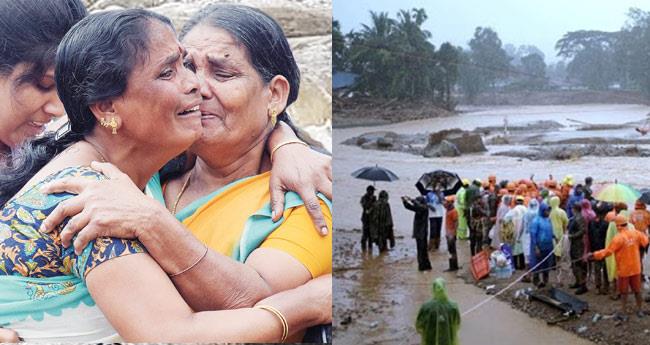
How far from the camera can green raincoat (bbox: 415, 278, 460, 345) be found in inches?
204

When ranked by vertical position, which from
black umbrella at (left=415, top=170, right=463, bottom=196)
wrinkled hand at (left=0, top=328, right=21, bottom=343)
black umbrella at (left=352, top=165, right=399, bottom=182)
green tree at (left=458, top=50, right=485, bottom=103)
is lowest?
wrinkled hand at (left=0, top=328, right=21, bottom=343)

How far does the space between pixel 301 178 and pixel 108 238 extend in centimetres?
122

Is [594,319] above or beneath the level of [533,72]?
beneath

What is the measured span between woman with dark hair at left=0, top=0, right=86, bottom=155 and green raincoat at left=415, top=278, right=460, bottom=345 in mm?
2615

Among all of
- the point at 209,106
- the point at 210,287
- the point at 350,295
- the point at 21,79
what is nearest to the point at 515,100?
the point at 350,295

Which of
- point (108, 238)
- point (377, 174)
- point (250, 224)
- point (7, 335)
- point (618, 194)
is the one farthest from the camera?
point (377, 174)

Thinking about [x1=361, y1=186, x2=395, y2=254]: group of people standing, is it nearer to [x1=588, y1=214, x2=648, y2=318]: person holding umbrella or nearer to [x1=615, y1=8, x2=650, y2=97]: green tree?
[x1=588, y1=214, x2=648, y2=318]: person holding umbrella

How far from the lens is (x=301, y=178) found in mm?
4949

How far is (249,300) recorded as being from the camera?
465cm

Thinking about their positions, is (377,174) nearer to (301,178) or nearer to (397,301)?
(301,178)

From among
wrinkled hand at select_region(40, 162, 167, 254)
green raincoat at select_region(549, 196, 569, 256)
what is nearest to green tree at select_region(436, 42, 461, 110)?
green raincoat at select_region(549, 196, 569, 256)

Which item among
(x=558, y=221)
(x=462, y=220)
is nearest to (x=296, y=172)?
(x=462, y=220)

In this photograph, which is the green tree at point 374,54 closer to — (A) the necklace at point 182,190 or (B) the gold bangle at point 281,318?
(A) the necklace at point 182,190

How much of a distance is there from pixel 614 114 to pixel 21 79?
12.8ft
